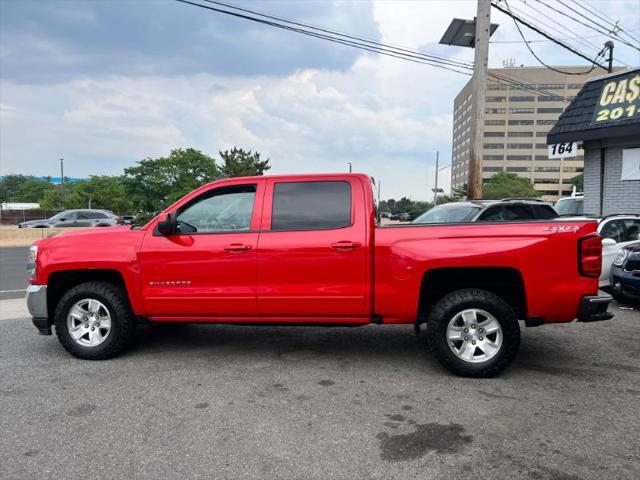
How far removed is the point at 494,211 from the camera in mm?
8852

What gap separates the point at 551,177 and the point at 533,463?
131m

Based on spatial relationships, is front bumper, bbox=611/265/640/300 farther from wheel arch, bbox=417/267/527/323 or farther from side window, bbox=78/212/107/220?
side window, bbox=78/212/107/220

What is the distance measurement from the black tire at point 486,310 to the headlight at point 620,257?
433cm

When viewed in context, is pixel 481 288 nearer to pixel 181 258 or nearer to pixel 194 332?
pixel 181 258

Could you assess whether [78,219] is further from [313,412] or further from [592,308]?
[592,308]

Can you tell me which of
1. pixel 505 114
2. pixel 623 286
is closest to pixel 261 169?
pixel 623 286

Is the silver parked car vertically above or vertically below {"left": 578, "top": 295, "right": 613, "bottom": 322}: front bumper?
above

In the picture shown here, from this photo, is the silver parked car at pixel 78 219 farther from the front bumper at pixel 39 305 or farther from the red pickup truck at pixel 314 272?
the red pickup truck at pixel 314 272

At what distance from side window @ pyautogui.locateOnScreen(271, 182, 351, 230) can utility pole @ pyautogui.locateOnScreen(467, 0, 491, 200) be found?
26.6 feet

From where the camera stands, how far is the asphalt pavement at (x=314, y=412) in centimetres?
288

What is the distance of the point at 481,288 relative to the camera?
461 cm

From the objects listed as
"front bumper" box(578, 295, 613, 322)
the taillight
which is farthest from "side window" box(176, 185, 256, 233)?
"front bumper" box(578, 295, 613, 322)

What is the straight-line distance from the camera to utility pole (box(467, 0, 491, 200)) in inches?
465

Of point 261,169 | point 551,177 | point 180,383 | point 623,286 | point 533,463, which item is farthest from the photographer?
point 551,177
